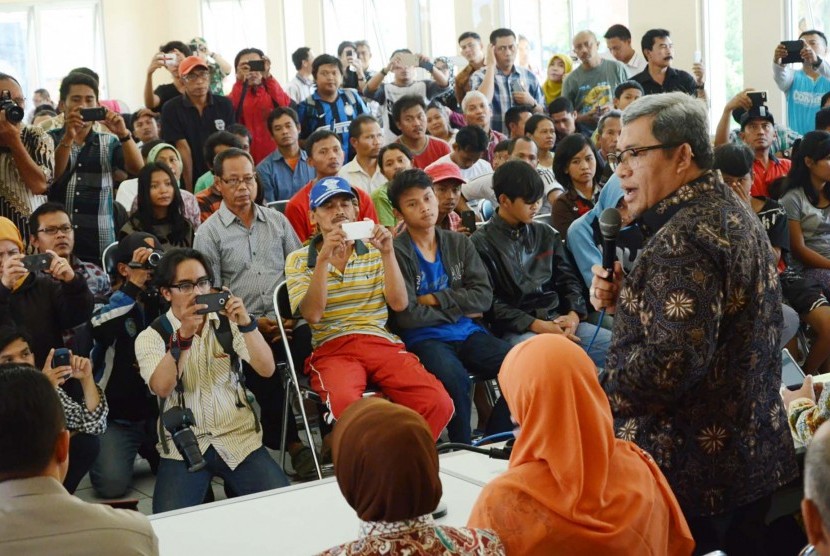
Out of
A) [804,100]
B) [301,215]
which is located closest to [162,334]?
[301,215]

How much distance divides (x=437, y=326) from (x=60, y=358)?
1.46 m

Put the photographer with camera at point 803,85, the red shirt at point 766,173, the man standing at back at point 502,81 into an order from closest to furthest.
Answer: the red shirt at point 766,173
the man standing at back at point 502,81
the photographer with camera at point 803,85

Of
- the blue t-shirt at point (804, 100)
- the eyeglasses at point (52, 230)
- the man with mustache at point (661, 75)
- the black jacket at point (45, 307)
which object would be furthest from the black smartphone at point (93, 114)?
the blue t-shirt at point (804, 100)

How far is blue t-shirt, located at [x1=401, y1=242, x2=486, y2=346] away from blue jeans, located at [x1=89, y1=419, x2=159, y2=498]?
104 cm

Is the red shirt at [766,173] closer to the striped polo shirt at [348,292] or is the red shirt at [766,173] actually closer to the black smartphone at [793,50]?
the black smartphone at [793,50]

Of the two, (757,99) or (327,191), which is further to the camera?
(757,99)

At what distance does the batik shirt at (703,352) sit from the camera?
6.89 ft

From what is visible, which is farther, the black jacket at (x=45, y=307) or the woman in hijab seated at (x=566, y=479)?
the black jacket at (x=45, y=307)

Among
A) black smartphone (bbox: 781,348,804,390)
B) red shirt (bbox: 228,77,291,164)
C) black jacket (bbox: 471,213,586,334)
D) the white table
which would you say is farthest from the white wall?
the white table

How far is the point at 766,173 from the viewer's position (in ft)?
21.1

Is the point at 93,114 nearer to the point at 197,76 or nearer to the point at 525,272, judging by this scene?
the point at 197,76

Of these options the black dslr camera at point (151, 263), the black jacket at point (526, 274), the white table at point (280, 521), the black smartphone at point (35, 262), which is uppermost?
the black smartphone at point (35, 262)

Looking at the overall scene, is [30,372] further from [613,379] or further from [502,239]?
[502,239]

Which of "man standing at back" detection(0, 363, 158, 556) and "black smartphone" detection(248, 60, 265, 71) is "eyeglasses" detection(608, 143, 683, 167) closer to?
"man standing at back" detection(0, 363, 158, 556)
